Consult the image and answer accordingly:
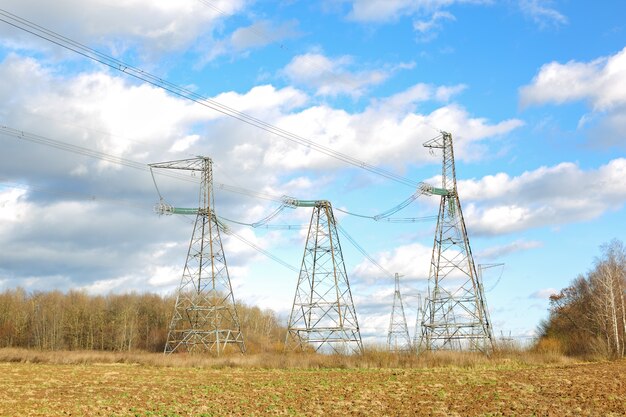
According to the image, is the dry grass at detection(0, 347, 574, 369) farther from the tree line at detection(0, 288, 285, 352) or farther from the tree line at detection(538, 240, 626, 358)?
the tree line at detection(0, 288, 285, 352)

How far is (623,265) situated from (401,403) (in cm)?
6099

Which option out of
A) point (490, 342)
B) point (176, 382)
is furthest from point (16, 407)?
point (490, 342)

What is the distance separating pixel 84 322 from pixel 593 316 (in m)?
81.4

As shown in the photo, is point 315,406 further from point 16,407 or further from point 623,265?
point 623,265

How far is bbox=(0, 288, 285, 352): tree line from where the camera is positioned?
336 feet

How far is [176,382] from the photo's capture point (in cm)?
3300

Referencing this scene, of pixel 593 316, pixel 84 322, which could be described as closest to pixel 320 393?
pixel 593 316

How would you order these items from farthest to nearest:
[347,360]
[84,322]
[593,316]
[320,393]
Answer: [84,322] → [593,316] → [347,360] → [320,393]

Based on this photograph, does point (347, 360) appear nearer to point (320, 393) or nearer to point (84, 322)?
point (320, 393)

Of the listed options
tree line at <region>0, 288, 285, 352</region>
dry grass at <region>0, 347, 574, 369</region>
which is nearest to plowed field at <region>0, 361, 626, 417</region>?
dry grass at <region>0, 347, 574, 369</region>

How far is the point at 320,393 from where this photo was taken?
28188 millimetres

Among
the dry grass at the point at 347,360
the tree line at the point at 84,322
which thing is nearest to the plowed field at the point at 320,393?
the dry grass at the point at 347,360

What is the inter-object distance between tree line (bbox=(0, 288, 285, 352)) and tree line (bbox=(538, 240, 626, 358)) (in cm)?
4319

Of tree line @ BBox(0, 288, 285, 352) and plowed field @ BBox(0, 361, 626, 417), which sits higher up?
tree line @ BBox(0, 288, 285, 352)
